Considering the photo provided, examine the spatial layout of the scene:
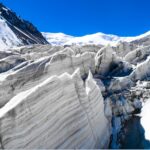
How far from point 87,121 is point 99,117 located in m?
3.04

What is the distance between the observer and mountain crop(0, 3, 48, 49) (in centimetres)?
11978

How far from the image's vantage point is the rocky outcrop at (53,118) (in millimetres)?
12617

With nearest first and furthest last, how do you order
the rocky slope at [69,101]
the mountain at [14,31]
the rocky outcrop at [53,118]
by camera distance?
the rocky outcrop at [53,118] < the rocky slope at [69,101] < the mountain at [14,31]

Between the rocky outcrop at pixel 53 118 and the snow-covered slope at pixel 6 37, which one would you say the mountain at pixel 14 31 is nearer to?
the snow-covered slope at pixel 6 37

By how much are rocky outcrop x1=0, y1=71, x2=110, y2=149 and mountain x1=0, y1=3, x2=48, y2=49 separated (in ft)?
311

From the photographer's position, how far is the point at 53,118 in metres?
15.0

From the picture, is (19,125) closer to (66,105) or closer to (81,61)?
(66,105)

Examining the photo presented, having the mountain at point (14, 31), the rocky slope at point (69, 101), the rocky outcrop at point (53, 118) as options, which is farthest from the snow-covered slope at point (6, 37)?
the rocky outcrop at point (53, 118)

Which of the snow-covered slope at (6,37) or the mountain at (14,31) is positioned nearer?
the snow-covered slope at (6,37)

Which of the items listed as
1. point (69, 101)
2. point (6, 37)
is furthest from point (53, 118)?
point (6, 37)

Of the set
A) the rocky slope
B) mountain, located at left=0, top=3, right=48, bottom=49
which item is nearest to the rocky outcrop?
the rocky slope

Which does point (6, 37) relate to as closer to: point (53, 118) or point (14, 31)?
point (14, 31)

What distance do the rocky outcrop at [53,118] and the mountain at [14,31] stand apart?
94945 millimetres

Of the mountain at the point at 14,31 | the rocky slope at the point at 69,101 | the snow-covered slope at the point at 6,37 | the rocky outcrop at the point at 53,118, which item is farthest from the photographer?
the mountain at the point at 14,31
